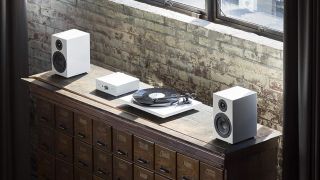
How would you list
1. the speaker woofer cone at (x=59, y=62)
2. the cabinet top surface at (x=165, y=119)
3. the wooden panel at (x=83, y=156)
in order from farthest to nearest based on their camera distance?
the speaker woofer cone at (x=59, y=62) → the wooden panel at (x=83, y=156) → the cabinet top surface at (x=165, y=119)

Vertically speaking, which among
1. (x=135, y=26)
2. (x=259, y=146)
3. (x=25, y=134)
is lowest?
(x=25, y=134)

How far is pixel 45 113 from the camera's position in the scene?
671cm

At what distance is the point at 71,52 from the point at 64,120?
0.49 metres

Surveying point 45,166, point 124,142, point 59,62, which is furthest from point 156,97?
point 45,166

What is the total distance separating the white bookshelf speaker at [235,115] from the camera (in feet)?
18.0

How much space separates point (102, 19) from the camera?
704 centimetres

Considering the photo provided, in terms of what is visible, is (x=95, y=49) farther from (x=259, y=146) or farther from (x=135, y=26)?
(x=259, y=146)

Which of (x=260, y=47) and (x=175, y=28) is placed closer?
(x=260, y=47)

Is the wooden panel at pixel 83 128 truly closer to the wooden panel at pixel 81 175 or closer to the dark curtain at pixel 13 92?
the wooden panel at pixel 81 175

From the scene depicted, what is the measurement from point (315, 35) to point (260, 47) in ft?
2.42

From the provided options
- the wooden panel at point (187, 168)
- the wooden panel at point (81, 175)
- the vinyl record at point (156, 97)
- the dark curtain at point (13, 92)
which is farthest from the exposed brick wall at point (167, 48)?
the wooden panel at point (81, 175)

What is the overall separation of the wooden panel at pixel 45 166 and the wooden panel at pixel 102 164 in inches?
19.2

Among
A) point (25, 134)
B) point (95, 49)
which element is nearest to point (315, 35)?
point (95, 49)

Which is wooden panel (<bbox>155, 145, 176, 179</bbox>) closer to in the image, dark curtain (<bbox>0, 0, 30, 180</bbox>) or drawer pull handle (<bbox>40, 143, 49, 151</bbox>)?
drawer pull handle (<bbox>40, 143, 49, 151</bbox>)
